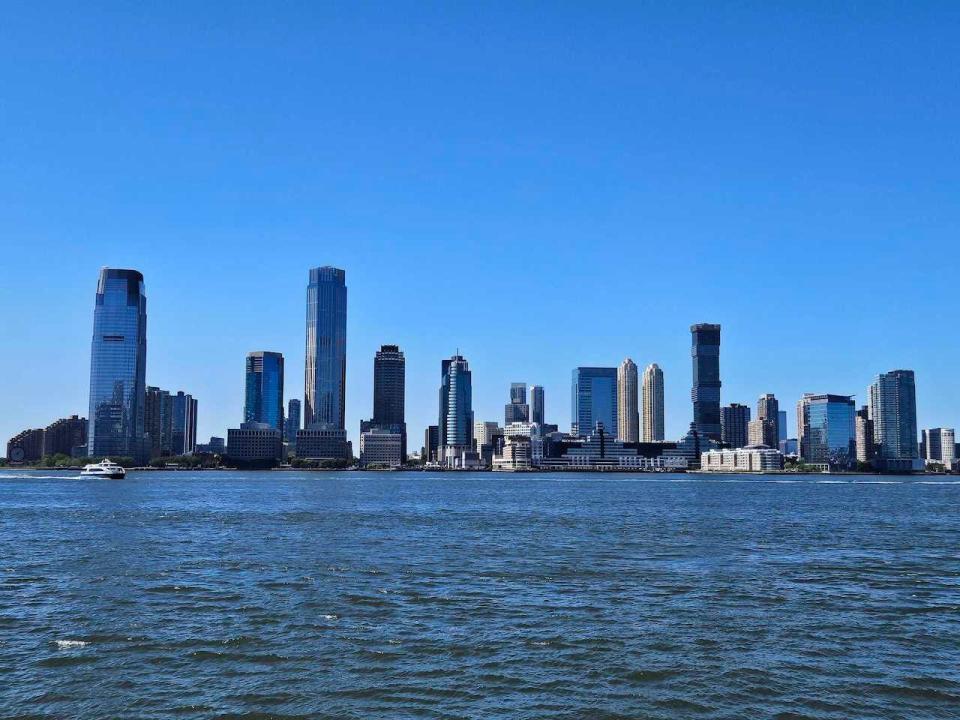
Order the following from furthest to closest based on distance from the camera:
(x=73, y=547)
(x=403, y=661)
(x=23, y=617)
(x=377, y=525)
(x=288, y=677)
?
(x=377, y=525) < (x=73, y=547) < (x=23, y=617) < (x=403, y=661) < (x=288, y=677)

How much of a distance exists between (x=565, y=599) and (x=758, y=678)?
44.8ft

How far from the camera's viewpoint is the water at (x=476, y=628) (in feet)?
82.7

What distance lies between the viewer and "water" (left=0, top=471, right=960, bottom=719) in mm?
25203

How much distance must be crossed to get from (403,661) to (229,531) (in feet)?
167

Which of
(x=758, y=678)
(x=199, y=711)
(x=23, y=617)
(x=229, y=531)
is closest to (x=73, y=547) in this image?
(x=229, y=531)

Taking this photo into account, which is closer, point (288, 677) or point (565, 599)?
point (288, 677)

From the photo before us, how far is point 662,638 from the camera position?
3241cm

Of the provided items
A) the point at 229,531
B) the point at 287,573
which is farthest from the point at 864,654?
the point at 229,531

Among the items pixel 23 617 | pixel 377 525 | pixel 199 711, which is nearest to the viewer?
pixel 199 711

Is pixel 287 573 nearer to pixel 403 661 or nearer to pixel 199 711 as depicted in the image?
pixel 403 661

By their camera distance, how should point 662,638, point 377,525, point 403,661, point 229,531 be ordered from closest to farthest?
point 403,661 < point 662,638 < point 229,531 < point 377,525

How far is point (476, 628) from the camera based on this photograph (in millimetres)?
33906

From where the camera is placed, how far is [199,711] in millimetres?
23984

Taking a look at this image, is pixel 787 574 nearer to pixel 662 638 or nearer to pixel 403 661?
pixel 662 638
